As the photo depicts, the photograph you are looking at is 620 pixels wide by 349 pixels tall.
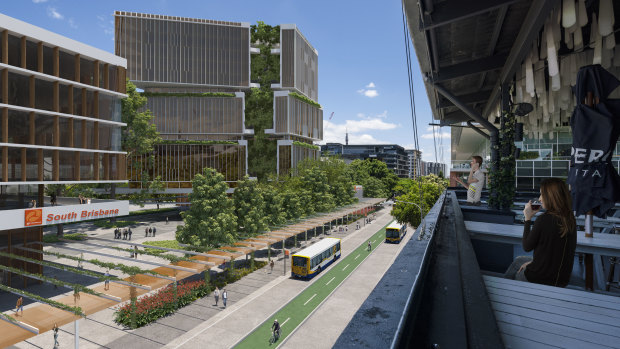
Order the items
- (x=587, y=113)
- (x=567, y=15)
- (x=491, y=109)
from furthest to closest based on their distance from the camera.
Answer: (x=491, y=109) → (x=567, y=15) → (x=587, y=113)

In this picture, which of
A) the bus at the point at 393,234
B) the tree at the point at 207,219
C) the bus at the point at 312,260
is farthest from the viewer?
the bus at the point at 393,234

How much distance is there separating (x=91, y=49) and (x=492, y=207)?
98.9 ft

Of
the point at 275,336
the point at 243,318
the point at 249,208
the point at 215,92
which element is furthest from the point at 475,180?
the point at 215,92

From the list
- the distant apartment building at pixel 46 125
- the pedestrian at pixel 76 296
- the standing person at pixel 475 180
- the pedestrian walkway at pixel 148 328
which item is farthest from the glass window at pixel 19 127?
the standing person at pixel 475 180

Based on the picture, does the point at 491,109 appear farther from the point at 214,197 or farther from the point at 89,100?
the point at 89,100

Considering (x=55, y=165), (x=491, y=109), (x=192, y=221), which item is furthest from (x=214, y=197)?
(x=491, y=109)

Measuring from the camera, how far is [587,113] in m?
4.03

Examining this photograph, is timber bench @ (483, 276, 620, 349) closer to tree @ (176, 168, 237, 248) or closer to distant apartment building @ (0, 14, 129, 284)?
tree @ (176, 168, 237, 248)

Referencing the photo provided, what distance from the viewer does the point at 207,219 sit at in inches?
942

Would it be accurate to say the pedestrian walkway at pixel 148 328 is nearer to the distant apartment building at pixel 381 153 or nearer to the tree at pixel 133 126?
the tree at pixel 133 126

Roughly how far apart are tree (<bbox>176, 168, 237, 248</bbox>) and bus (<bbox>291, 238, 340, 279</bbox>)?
524 centimetres

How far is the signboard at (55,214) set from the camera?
19.6 metres

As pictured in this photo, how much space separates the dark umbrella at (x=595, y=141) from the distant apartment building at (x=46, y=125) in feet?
86.6

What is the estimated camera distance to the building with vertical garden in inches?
2170
